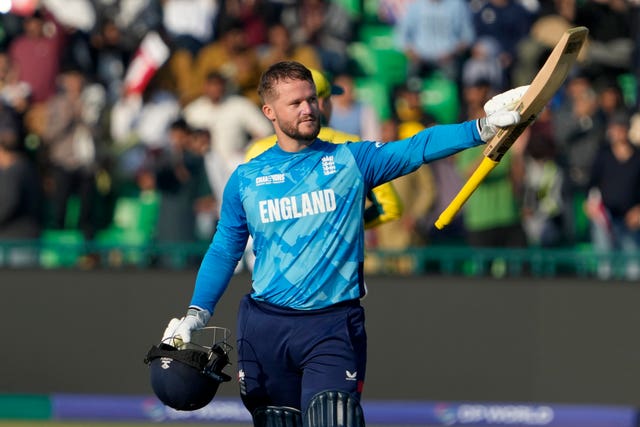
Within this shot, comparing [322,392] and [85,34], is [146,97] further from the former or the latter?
[322,392]

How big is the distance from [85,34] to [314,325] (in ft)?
26.9

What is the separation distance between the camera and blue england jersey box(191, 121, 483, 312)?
612 centimetres

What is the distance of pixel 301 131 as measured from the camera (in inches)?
241

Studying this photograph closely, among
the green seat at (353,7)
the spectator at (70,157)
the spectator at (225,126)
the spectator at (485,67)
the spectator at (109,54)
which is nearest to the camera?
the spectator at (225,126)

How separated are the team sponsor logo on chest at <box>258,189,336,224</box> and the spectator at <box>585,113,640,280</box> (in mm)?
5986

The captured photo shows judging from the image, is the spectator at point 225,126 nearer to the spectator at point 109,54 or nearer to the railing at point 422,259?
the railing at point 422,259

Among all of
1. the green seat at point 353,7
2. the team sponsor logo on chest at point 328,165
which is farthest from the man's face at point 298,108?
the green seat at point 353,7

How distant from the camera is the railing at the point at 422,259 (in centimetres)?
1114

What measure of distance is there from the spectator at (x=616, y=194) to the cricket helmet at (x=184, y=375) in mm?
6140

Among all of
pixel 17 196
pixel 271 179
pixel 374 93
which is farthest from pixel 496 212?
pixel 271 179

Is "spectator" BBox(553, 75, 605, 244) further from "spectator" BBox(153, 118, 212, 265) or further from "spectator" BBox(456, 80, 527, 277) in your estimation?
"spectator" BBox(153, 118, 212, 265)

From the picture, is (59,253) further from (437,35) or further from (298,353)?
(298,353)

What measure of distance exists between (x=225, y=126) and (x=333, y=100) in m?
0.96

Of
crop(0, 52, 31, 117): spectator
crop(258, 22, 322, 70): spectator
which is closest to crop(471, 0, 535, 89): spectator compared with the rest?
crop(258, 22, 322, 70): spectator
